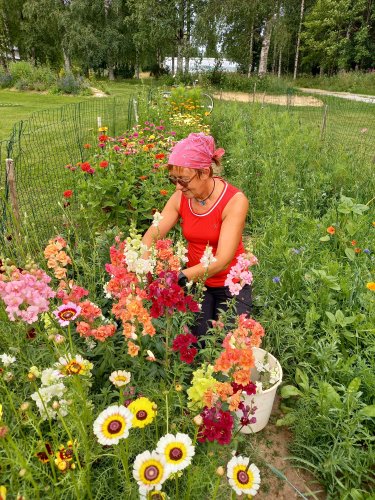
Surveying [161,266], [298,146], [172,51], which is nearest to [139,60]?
[172,51]

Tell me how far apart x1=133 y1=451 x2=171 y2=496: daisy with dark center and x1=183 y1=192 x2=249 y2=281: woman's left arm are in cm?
111

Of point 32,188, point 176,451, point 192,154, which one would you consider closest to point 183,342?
point 176,451

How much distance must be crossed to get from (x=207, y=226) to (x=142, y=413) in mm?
1350

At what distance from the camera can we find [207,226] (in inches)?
86.8

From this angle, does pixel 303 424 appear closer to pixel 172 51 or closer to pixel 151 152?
pixel 151 152

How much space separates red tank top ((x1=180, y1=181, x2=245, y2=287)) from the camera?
7.09ft

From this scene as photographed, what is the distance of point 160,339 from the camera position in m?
1.75

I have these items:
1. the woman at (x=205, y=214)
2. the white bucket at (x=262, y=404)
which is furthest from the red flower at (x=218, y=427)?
the woman at (x=205, y=214)

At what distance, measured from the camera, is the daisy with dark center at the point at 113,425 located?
0.89 meters

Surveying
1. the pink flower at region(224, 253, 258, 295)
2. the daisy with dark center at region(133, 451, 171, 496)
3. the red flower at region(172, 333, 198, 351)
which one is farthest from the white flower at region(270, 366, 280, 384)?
the daisy with dark center at region(133, 451, 171, 496)

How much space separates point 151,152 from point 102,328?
2.79m

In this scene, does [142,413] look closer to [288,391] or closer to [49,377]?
[49,377]

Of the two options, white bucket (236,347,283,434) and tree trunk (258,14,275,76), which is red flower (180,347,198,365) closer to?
white bucket (236,347,283,434)

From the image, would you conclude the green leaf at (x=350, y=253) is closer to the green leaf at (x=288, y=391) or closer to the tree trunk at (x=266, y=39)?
the green leaf at (x=288, y=391)
